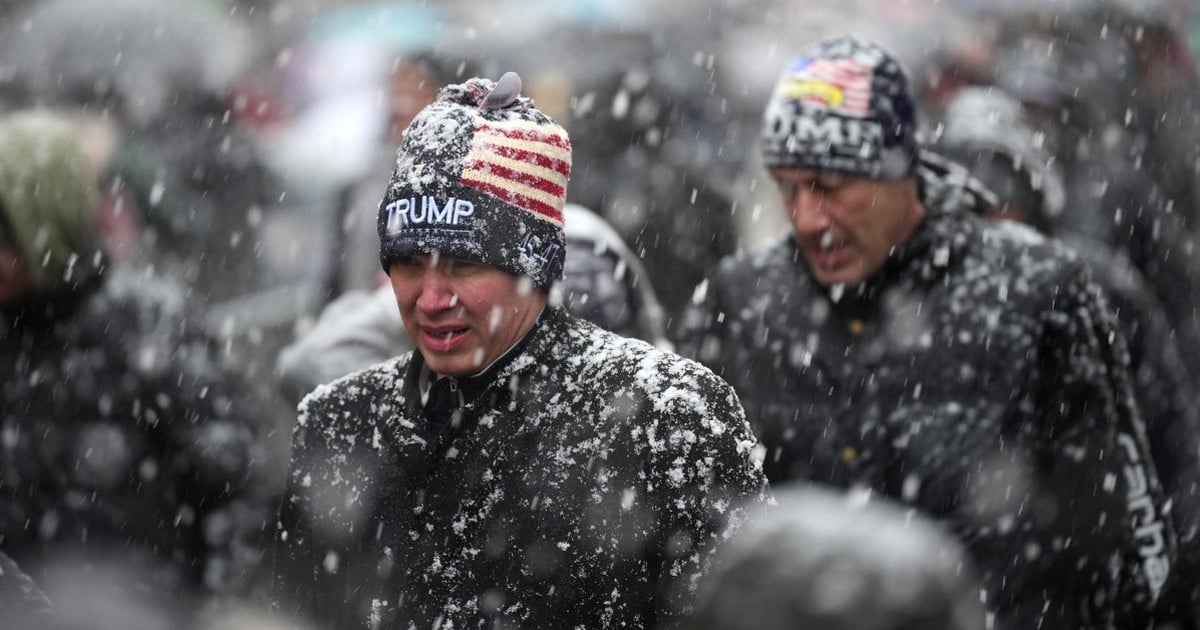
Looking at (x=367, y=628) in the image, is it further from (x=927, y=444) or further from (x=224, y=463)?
(x=927, y=444)

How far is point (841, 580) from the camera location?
1.63 m

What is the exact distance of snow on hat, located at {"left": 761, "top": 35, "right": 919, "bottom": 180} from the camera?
488 cm

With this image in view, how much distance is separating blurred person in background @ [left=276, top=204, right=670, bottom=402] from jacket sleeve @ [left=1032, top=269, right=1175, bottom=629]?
116 centimetres

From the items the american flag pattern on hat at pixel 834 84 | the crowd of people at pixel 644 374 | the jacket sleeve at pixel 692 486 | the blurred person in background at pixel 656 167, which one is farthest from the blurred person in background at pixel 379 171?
the jacket sleeve at pixel 692 486

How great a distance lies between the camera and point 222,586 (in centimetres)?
464

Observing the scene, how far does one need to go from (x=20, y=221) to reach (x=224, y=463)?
85cm

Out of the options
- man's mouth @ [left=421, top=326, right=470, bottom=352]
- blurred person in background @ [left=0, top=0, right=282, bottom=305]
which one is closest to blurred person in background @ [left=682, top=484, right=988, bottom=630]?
man's mouth @ [left=421, top=326, right=470, bottom=352]

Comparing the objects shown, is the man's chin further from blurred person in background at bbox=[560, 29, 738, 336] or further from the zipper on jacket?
blurred person in background at bbox=[560, 29, 738, 336]

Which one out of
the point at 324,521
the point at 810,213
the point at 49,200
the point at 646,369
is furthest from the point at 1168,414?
the point at 49,200

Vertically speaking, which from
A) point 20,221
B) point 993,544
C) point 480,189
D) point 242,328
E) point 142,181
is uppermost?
point 480,189

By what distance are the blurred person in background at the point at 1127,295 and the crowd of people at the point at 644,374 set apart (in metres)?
0.01

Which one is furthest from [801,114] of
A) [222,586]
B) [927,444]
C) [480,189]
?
[222,586]

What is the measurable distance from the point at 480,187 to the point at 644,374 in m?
0.50

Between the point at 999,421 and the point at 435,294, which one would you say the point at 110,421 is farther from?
the point at 999,421
